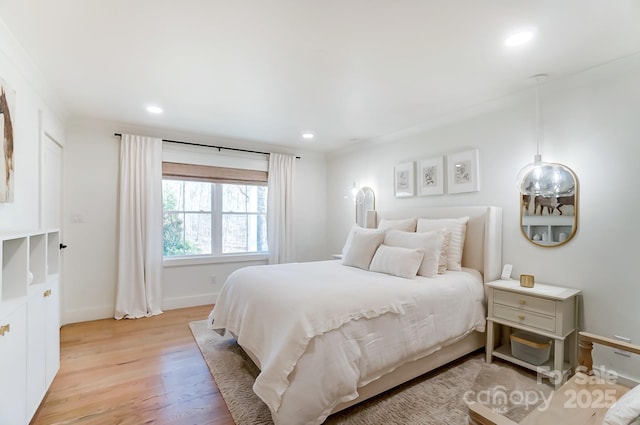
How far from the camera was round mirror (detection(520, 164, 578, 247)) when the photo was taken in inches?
95.0

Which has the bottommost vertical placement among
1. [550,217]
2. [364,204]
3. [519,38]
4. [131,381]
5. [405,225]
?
[131,381]

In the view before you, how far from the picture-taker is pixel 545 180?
2.56 meters

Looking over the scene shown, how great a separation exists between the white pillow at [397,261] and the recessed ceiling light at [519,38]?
1.68m

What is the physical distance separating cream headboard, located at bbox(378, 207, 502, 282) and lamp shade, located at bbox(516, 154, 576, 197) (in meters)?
0.33

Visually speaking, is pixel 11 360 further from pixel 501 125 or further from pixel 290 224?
pixel 501 125

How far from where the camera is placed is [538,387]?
2.21 metres

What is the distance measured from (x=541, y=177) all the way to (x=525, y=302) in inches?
43.7

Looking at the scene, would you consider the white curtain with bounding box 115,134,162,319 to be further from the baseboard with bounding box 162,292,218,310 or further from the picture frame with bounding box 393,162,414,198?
the picture frame with bounding box 393,162,414,198

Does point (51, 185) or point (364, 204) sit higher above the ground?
point (51, 185)

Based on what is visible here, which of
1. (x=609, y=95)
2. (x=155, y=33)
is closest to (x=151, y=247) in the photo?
(x=155, y=33)

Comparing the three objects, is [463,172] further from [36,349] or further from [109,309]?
[109,309]

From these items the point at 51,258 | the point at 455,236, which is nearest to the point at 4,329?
the point at 51,258

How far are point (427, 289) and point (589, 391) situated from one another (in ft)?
3.40

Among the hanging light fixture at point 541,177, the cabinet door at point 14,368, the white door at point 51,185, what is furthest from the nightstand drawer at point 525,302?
the white door at point 51,185
